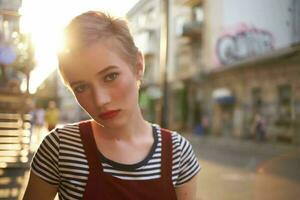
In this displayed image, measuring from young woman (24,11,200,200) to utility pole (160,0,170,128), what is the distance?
9.18ft

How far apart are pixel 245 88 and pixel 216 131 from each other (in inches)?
135

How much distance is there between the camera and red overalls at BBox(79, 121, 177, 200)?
130cm

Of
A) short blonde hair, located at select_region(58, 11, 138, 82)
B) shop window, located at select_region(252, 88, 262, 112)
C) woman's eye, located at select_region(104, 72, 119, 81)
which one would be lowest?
shop window, located at select_region(252, 88, 262, 112)

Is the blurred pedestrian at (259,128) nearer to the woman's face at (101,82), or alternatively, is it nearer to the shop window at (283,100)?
the shop window at (283,100)

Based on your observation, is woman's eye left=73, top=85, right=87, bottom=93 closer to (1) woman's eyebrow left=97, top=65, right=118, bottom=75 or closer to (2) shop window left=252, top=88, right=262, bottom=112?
(1) woman's eyebrow left=97, top=65, right=118, bottom=75

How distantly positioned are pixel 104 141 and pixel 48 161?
0.56ft

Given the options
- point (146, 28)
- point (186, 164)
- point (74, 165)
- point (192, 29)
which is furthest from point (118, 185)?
point (192, 29)

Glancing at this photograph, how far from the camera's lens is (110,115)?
1302 millimetres

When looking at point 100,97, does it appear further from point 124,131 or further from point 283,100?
point 283,100

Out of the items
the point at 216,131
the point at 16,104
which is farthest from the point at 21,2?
the point at 216,131

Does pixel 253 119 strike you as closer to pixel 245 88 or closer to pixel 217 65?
pixel 245 88

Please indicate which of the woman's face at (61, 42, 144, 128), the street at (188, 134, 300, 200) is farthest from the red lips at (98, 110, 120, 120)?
the street at (188, 134, 300, 200)

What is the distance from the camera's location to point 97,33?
1.30m

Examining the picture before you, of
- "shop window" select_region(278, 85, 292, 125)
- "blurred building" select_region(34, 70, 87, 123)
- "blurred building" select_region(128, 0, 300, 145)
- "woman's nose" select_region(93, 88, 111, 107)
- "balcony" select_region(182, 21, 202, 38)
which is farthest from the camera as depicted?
"balcony" select_region(182, 21, 202, 38)
